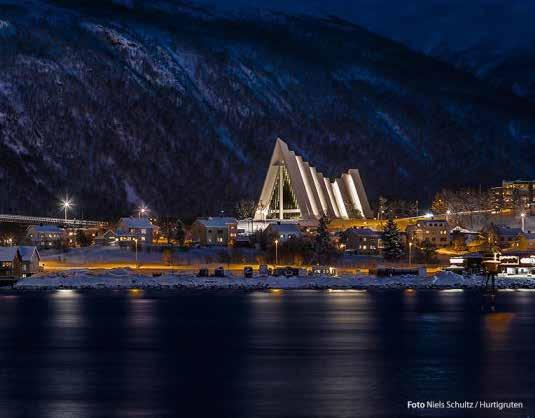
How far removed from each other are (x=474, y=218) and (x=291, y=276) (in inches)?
1952

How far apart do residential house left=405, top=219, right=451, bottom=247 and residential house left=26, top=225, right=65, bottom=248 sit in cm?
2857

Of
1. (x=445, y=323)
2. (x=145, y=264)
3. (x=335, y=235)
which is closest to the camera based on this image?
(x=445, y=323)

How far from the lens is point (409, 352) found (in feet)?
123

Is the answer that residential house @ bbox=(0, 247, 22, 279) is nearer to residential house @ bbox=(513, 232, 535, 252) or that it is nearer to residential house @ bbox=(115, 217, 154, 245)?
residential house @ bbox=(115, 217, 154, 245)

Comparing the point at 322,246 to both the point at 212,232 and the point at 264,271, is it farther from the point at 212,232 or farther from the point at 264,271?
the point at 212,232

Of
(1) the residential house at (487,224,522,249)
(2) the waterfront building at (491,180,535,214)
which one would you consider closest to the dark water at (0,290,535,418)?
(1) the residential house at (487,224,522,249)

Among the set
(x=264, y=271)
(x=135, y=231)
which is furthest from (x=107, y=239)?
(x=264, y=271)

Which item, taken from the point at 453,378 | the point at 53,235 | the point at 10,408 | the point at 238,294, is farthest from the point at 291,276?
the point at 10,408

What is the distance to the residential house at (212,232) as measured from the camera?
324 feet

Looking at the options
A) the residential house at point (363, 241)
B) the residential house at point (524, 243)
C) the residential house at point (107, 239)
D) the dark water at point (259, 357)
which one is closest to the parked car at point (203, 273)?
the dark water at point (259, 357)

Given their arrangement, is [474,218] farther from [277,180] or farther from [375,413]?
[375,413]

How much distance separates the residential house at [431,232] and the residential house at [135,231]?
20.8m

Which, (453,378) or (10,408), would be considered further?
(453,378)

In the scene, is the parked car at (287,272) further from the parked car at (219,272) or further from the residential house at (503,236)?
the residential house at (503,236)
